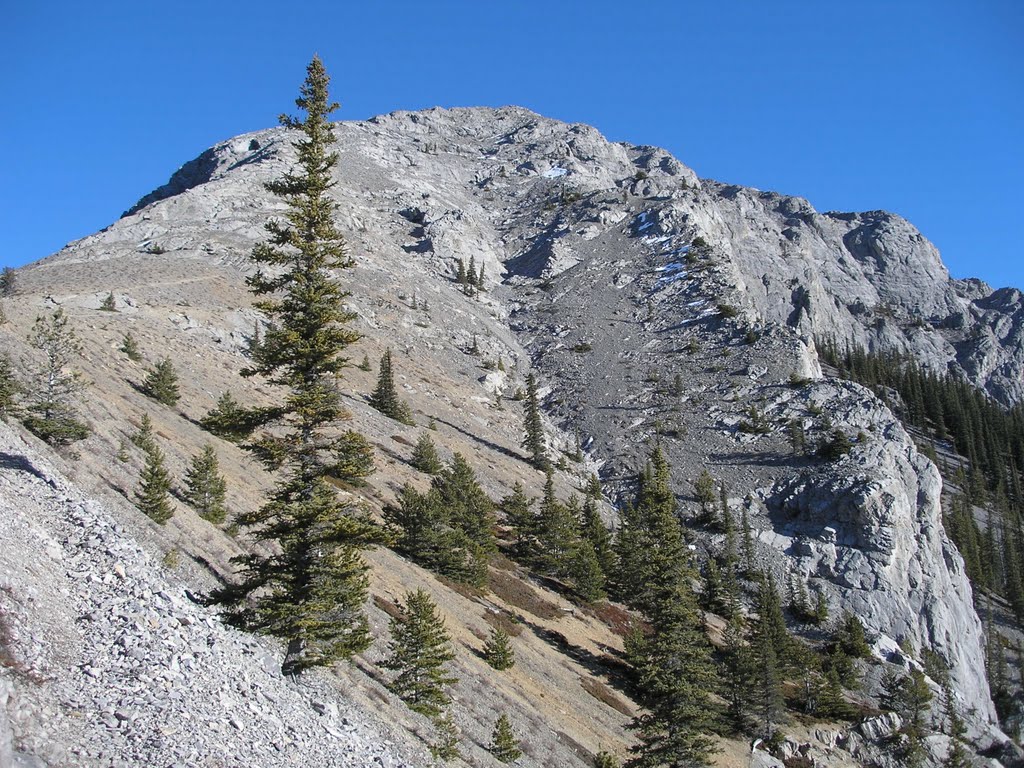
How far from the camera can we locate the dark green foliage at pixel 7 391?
74.4ft

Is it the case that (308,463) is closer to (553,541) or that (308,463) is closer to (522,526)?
(553,541)

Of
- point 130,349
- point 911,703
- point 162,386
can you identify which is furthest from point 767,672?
point 130,349

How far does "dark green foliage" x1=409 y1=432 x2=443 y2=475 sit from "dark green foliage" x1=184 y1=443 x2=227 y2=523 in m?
29.9

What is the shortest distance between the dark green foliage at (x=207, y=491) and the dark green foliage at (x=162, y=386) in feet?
50.7

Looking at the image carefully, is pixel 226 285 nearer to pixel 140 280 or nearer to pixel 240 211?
pixel 140 280

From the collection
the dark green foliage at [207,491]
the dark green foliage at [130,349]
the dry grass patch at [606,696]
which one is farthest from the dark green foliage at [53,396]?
the dry grass patch at [606,696]

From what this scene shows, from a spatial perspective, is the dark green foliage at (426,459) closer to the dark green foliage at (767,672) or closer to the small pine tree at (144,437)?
the dark green foliage at (767,672)

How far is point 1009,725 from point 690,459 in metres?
43.9

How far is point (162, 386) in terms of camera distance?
137ft

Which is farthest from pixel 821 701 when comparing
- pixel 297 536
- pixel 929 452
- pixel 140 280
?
pixel 929 452

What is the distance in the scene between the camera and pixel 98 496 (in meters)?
21.0

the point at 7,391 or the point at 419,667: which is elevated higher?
the point at 7,391

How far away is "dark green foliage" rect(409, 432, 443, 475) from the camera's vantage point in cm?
5781

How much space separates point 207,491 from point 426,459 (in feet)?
104
